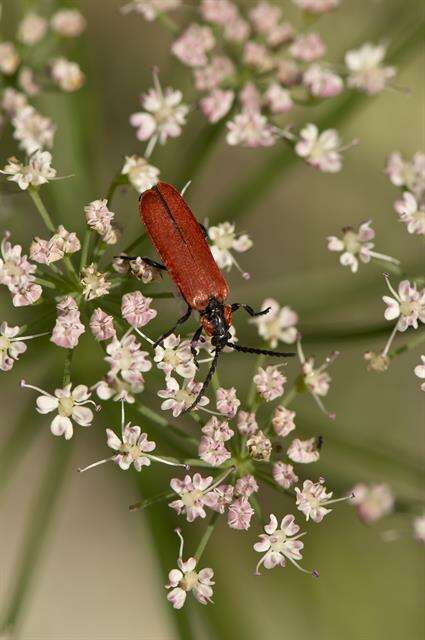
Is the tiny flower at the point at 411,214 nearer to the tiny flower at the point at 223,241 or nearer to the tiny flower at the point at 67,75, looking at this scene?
the tiny flower at the point at 223,241

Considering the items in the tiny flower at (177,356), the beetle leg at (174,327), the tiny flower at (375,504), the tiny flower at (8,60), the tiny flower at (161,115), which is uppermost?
the tiny flower at (8,60)

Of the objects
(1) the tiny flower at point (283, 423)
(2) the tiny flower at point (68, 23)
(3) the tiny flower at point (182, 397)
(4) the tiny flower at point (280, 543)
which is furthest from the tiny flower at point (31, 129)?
(4) the tiny flower at point (280, 543)

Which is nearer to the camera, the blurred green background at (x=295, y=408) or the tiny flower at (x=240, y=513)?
the tiny flower at (x=240, y=513)

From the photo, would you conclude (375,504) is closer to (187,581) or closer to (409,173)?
(187,581)

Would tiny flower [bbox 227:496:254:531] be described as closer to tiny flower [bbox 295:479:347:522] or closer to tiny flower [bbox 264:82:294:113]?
tiny flower [bbox 295:479:347:522]

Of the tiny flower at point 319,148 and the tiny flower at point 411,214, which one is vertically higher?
the tiny flower at point 319,148

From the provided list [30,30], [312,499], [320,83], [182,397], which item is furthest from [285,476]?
[30,30]

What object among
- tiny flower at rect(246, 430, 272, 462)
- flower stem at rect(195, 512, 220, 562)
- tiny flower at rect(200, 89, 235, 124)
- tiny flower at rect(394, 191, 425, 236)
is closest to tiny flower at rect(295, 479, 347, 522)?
tiny flower at rect(246, 430, 272, 462)
